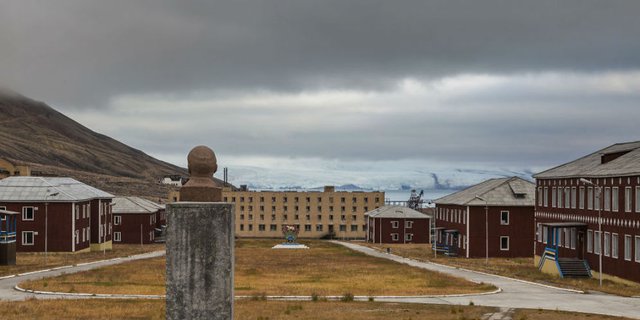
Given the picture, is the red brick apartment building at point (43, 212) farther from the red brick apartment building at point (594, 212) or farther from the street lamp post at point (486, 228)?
the red brick apartment building at point (594, 212)

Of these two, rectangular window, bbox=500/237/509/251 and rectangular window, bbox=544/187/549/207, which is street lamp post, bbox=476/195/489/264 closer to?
rectangular window, bbox=500/237/509/251

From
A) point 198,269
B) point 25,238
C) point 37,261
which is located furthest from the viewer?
point 25,238

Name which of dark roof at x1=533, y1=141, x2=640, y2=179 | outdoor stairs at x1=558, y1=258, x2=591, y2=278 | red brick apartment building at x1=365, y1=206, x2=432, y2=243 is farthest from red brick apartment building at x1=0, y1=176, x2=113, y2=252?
red brick apartment building at x1=365, y1=206, x2=432, y2=243

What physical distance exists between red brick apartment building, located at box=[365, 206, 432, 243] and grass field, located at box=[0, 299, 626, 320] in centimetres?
10452

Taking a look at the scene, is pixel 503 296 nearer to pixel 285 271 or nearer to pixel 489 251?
pixel 285 271

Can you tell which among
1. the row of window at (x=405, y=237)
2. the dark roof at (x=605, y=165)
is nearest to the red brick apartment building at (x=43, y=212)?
the dark roof at (x=605, y=165)

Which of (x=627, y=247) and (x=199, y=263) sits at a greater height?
(x=199, y=263)

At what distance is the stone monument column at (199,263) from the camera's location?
17.0 m

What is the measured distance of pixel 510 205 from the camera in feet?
313

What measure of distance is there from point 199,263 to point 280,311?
770 inches

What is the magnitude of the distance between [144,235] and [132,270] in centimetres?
6840

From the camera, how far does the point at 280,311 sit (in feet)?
118

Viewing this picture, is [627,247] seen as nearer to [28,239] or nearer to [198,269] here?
[198,269]

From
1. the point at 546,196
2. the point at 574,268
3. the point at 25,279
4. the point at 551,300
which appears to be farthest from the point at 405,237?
the point at 551,300
